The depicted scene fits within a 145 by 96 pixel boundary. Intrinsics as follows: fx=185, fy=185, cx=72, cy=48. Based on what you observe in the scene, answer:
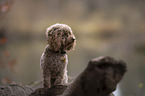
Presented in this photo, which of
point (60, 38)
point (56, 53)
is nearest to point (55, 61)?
point (56, 53)

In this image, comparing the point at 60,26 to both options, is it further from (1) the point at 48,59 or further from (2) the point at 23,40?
(2) the point at 23,40

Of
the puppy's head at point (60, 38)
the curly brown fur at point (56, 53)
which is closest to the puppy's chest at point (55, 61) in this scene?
the curly brown fur at point (56, 53)

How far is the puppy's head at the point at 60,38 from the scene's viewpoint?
2.23 m

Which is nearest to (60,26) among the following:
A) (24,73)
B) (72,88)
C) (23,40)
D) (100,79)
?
(72,88)

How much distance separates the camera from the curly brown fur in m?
2.25

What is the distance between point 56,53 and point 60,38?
0.76 ft

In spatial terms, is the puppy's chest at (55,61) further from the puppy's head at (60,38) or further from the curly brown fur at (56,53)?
the puppy's head at (60,38)

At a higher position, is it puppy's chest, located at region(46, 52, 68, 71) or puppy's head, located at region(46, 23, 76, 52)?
puppy's head, located at region(46, 23, 76, 52)

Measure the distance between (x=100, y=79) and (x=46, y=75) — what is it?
1082 millimetres

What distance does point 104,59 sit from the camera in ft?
4.82

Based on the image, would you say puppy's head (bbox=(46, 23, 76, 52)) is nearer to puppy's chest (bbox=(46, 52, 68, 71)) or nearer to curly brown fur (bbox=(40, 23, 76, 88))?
curly brown fur (bbox=(40, 23, 76, 88))

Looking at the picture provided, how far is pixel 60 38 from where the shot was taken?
88.2 inches

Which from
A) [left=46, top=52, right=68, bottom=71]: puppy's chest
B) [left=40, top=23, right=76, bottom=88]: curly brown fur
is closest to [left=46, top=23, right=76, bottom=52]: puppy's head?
[left=40, top=23, right=76, bottom=88]: curly brown fur

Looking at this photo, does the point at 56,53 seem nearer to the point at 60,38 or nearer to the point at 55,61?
the point at 55,61
